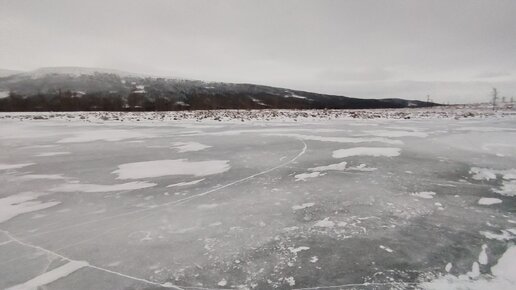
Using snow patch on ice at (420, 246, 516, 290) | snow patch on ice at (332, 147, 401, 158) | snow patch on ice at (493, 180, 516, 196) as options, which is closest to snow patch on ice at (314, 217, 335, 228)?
snow patch on ice at (420, 246, 516, 290)

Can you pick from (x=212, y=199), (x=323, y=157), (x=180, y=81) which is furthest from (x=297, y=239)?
(x=180, y=81)

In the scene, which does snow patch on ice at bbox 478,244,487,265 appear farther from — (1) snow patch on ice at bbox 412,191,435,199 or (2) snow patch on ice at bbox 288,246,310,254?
(1) snow patch on ice at bbox 412,191,435,199

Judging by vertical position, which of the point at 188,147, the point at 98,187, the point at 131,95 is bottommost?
the point at 98,187

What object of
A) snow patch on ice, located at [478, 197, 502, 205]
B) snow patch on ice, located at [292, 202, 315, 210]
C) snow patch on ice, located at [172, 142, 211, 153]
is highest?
snow patch on ice, located at [172, 142, 211, 153]

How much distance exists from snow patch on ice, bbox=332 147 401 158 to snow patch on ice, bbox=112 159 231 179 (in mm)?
3178

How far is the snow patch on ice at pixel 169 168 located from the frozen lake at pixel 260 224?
0.18 feet

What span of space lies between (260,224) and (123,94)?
3646 inches

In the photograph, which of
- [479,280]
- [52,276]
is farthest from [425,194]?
[52,276]

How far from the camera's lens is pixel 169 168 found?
24.4 ft

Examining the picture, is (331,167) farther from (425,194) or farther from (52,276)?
(52,276)

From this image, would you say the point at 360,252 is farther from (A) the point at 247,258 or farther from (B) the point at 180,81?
(B) the point at 180,81

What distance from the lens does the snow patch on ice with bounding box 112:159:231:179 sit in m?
6.89

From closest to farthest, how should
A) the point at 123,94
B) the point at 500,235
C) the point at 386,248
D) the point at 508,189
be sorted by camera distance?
the point at 386,248 < the point at 500,235 < the point at 508,189 < the point at 123,94

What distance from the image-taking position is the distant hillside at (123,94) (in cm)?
7788
